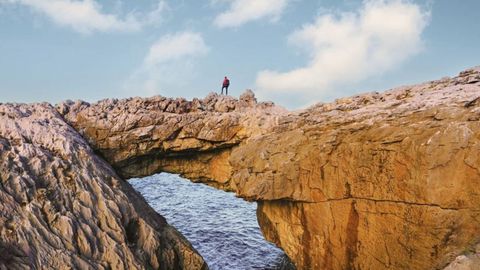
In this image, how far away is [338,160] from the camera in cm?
1599

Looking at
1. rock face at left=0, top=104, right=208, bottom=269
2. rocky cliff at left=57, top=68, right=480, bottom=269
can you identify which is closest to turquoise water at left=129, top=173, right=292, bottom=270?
rocky cliff at left=57, top=68, right=480, bottom=269

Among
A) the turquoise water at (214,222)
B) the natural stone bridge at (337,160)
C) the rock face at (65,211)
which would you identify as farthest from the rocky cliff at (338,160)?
the turquoise water at (214,222)

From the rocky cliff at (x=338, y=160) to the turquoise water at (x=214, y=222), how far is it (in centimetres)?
679

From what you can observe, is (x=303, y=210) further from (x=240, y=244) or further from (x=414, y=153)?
(x=240, y=244)

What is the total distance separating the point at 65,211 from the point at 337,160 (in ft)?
36.8

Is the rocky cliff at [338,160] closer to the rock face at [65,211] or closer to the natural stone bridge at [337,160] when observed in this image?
the natural stone bridge at [337,160]

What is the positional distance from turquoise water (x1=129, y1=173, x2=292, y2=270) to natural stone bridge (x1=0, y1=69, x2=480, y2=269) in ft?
21.9

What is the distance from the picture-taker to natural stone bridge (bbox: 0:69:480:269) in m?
13.4

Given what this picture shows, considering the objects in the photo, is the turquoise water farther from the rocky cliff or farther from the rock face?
the rock face

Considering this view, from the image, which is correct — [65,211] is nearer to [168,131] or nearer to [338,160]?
[168,131]

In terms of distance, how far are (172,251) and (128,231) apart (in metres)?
2.32

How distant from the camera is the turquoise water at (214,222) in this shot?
25609mm

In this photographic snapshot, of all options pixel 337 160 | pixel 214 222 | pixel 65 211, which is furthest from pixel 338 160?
pixel 214 222

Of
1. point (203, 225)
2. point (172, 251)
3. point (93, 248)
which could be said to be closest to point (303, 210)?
point (172, 251)
